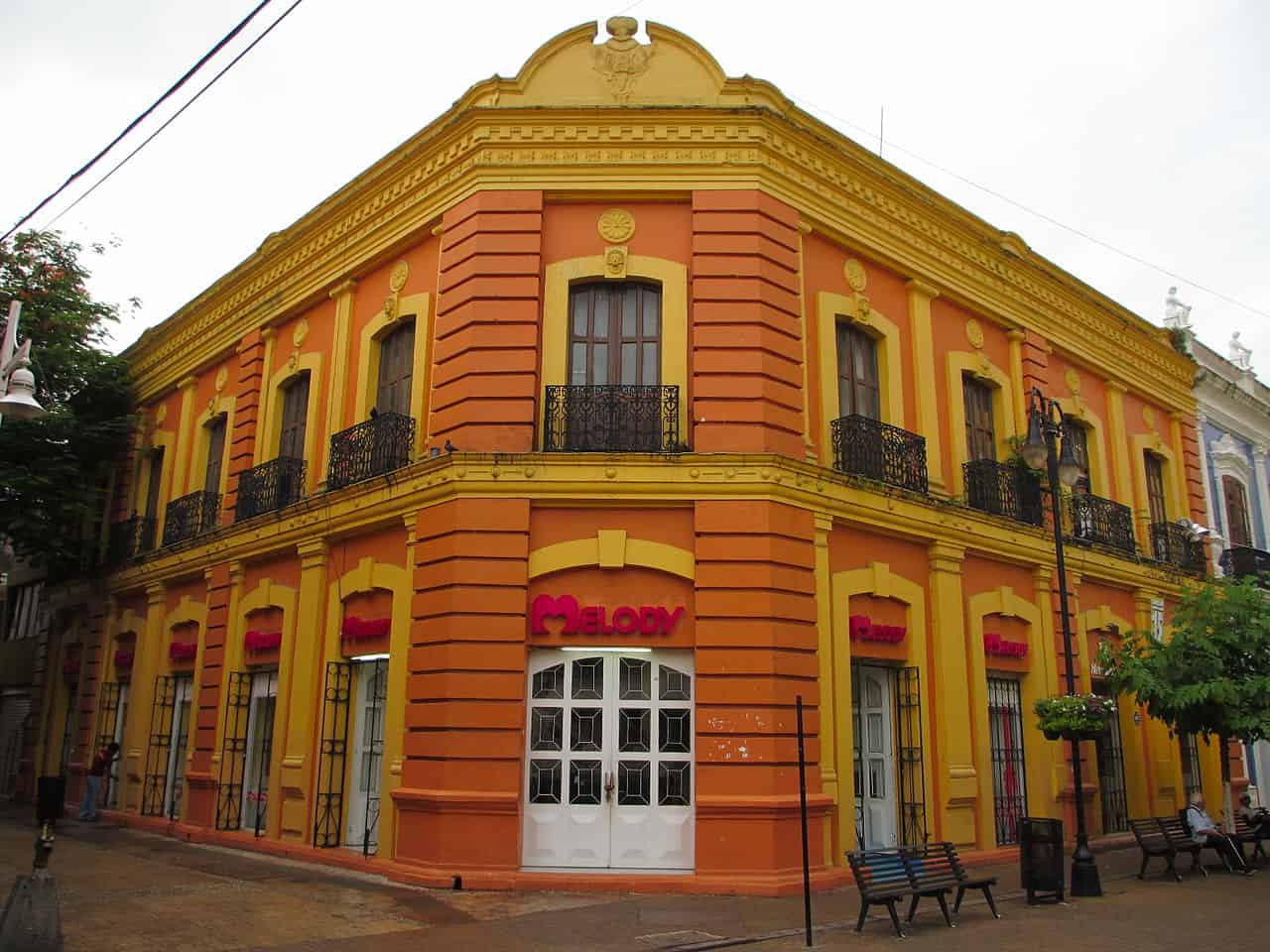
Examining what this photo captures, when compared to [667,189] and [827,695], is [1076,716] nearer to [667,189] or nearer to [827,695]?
[827,695]

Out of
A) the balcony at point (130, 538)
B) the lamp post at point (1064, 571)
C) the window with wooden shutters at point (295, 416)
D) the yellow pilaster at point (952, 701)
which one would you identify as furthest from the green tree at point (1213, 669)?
the balcony at point (130, 538)

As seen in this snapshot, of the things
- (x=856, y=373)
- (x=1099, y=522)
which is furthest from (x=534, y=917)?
(x=1099, y=522)

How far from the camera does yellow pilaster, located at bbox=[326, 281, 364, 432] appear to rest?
1677cm

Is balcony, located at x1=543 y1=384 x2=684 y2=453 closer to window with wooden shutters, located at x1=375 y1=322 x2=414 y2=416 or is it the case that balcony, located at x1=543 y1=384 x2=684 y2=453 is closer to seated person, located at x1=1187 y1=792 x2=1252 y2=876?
window with wooden shutters, located at x1=375 y1=322 x2=414 y2=416

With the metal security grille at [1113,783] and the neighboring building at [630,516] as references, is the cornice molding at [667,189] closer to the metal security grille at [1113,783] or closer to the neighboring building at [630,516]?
the neighboring building at [630,516]

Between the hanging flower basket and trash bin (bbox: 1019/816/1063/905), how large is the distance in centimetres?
136

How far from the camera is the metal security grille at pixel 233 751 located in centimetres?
1706

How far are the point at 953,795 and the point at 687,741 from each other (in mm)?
4429

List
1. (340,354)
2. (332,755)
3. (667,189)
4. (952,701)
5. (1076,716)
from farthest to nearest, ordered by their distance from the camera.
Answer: (340,354) → (952,701) → (332,755) → (667,189) → (1076,716)

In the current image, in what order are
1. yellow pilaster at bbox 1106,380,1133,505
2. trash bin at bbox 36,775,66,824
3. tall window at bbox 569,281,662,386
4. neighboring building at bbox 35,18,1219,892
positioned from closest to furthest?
trash bin at bbox 36,775,66,824
neighboring building at bbox 35,18,1219,892
tall window at bbox 569,281,662,386
yellow pilaster at bbox 1106,380,1133,505

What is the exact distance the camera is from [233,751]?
1736cm

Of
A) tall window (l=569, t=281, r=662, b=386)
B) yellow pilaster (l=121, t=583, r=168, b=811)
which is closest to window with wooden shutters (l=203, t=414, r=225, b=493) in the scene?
yellow pilaster (l=121, t=583, r=168, b=811)

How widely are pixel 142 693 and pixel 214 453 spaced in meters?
4.83

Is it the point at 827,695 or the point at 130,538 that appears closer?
the point at 827,695
